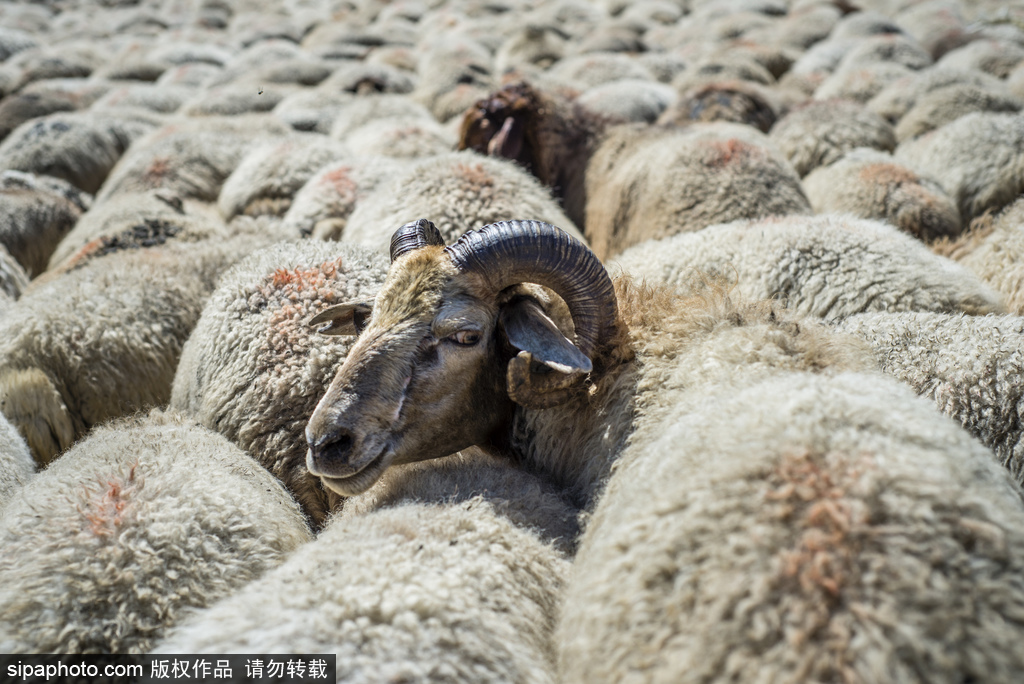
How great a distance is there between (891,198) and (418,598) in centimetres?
549

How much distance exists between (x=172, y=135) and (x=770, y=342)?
367 inches

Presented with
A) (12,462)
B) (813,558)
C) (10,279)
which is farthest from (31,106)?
(813,558)

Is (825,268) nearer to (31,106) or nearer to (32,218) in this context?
(32,218)

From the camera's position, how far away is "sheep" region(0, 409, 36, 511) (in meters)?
3.67

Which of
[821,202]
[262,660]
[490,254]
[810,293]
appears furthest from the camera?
[821,202]

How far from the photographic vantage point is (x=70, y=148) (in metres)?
10.6

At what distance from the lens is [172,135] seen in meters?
9.95

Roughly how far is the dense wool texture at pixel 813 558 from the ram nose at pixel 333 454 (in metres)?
1.12

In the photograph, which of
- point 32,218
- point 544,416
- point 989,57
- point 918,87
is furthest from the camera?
point 989,57

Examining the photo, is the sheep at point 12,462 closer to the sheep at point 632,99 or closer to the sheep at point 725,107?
the sheep at point 725,107

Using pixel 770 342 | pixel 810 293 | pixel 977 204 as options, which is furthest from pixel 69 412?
pixel 977 204

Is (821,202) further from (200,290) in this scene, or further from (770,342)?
(200,290)

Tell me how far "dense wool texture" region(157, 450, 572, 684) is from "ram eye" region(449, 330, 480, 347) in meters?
0.65

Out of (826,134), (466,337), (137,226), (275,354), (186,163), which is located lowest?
(186,163)
